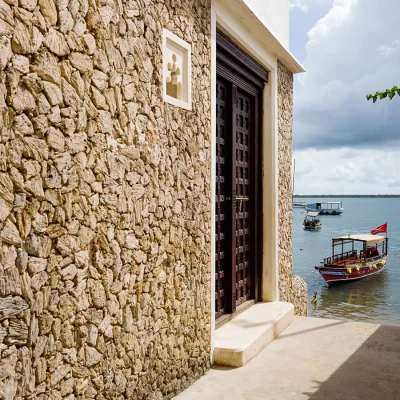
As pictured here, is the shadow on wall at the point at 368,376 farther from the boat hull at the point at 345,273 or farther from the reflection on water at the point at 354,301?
the boat hull at the point at 345,273

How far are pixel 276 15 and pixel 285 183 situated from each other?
2.40 m

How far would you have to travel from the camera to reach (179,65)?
3932 mm

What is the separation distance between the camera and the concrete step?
4.48 metres

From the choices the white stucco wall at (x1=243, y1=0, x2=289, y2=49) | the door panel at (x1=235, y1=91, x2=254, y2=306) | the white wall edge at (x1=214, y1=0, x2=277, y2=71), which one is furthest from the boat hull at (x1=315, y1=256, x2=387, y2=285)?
the white wall edge at (x1=214, y1=0, x2=277, y2=71)

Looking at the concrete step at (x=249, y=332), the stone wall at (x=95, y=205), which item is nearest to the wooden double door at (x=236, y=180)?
the concrete step at (x=249, y=332)

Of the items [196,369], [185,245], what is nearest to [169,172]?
[185,245]

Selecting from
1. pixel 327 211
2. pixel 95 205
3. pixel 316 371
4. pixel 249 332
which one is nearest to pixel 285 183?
pixel 249 332

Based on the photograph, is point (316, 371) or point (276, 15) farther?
point (276, 15)

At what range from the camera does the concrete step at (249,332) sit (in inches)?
176

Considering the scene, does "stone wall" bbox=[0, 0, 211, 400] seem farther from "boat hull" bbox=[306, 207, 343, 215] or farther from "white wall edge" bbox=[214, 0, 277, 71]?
"boat hull" bbox=[306, 207, 343, 215]

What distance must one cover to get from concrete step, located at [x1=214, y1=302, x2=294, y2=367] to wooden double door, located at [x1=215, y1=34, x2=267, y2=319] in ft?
0.70

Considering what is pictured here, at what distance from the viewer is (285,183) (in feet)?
24.0

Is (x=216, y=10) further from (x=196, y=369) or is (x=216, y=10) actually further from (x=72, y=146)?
(x=196, y=369)

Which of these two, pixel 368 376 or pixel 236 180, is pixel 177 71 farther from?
pixel 368 376
